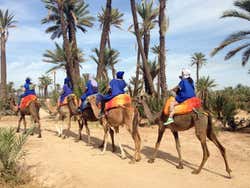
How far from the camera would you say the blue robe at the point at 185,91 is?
26.2 feet

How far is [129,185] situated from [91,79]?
4.94 meters

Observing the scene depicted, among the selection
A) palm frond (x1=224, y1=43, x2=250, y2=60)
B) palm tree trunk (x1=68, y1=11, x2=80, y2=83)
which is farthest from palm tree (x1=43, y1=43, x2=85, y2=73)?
palm frond (x1=224, y1=43, x2=250, y2=60)

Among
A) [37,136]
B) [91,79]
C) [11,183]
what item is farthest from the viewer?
[37,136]

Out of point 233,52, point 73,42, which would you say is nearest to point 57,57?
point 73,42

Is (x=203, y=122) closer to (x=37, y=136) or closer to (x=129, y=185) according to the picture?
(x=129, y=185)

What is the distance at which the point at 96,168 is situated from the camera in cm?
786

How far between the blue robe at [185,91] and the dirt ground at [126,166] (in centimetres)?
167

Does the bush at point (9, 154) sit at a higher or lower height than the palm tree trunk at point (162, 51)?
lower

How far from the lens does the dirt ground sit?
6922 mm

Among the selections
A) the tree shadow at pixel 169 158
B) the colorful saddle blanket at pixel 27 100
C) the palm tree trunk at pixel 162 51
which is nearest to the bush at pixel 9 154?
the tree shadow at pixel 169 158

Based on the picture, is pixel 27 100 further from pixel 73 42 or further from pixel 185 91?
pixel 73 42

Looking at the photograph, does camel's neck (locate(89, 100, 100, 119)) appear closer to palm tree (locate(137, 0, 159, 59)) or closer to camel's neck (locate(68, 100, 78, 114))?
camel's neck (locate(68, 100, 78, 114))

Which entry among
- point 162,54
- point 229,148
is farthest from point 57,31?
point 229,148

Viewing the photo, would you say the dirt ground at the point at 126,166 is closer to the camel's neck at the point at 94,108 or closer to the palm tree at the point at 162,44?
the camel's neck at the point at 94,108
